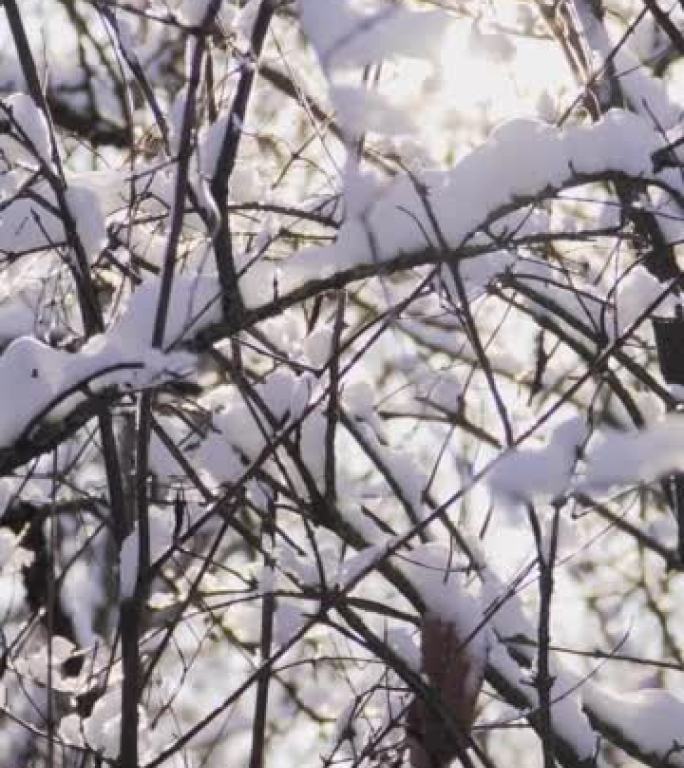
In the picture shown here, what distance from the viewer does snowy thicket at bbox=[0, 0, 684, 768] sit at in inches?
81.3

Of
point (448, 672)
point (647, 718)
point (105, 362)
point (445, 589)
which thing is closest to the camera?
point (105, 362)

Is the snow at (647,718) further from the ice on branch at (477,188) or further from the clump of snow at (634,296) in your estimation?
the ice on branch at (477,188)

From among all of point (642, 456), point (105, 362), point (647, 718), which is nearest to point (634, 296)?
point (647, 718)

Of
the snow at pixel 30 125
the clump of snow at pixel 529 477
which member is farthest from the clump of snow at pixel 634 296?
the clump of snow at pixel 529 477

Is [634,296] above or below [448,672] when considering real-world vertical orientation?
above

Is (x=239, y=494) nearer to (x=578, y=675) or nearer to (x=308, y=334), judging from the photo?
(x=308, y=334)

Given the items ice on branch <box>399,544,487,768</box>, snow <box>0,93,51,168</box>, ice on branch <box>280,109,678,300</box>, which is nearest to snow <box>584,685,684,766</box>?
ice on branch <box>399,544,487,768</box>

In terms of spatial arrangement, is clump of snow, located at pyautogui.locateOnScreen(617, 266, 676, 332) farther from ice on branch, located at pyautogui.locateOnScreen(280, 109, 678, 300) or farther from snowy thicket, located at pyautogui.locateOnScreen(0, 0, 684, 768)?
ice on branch, located at pyautogui.locateOnScreen(280, 109, 678, 300)

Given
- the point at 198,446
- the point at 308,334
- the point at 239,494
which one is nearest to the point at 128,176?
the point at 239,494

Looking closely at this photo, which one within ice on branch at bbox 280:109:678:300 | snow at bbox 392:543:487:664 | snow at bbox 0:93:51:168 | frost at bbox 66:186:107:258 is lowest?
snow at bbox 392:543:487:664

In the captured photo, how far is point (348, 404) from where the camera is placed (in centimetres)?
336

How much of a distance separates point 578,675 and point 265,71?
1767 millimetres

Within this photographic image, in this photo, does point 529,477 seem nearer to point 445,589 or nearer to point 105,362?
point 105,362

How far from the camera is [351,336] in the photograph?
7.39ft
